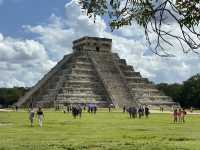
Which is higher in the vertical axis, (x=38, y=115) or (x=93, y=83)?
(x=93, y=83)

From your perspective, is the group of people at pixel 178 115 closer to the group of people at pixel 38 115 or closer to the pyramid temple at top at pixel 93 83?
the group of people at pixel 38 115

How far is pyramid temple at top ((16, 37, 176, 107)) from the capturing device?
81.4 m

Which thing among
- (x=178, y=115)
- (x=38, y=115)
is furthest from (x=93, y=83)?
(x=38, y=115)

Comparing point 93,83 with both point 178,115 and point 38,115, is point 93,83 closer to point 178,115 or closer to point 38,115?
point 178,115

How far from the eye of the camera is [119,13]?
1030cm

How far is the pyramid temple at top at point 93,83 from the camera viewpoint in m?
81.4

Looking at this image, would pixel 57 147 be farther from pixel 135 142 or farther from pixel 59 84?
pixel 59 84

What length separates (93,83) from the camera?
87.2 metres

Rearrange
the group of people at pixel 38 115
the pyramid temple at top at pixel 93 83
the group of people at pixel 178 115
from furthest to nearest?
the pyramid temple at top at pixel 93 83, the group of people at pixel 178 115, the group of people at pixel 38 115

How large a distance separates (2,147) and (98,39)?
263ft

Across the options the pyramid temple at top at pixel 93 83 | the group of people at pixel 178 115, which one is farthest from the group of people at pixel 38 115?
the pyramid temple at top at pixel 93 83

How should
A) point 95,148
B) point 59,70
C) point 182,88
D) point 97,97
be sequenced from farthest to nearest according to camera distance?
1. point 182,88
2. point 59,70
3. point 97,97
4. point 95,148

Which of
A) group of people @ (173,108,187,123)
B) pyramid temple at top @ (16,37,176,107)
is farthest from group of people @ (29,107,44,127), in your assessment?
pyramid temple at top @ (16,37,176,107)

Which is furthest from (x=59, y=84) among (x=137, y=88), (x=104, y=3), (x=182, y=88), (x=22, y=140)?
(x=104, y=3)
